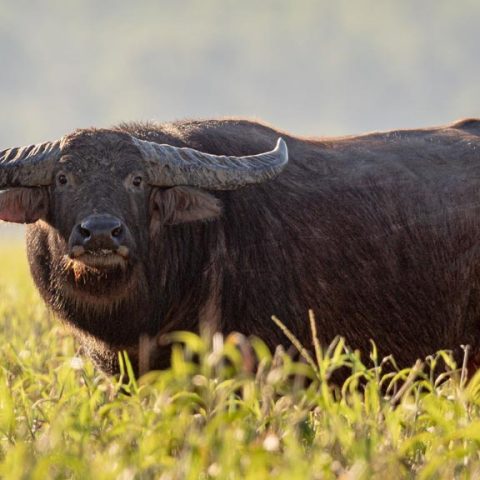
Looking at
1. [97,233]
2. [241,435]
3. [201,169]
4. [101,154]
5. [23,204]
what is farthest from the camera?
[23,204]

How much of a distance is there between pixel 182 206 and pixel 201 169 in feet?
0.91

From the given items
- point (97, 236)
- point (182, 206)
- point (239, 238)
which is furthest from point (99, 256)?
point (239, 238)

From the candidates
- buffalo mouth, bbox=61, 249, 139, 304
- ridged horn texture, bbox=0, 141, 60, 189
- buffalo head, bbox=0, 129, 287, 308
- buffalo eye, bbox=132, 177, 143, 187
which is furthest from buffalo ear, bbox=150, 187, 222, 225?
ridged horn texture, bbox=0, 141, 60, 189

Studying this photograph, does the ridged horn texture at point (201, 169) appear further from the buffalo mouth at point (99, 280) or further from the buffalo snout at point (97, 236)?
the buffalo snout at point (97, 236)

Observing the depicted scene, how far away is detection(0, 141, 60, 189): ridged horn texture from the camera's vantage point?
6.49 meters

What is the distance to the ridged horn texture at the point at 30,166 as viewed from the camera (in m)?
6.49

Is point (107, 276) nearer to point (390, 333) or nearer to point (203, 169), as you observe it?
point (203, 169)

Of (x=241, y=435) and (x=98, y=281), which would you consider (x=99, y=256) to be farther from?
(x=241, y=435)

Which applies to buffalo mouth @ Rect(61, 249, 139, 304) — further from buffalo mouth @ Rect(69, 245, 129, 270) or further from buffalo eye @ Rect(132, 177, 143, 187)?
buffalo eye @ Rect(132, 177, 143, 187)

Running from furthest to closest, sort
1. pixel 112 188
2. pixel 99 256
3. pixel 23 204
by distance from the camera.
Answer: pixel 23 204 < pixel 112 188 < pixel 99 256

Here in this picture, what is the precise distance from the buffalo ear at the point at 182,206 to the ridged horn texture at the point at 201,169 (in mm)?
83

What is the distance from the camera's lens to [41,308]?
11.0 m

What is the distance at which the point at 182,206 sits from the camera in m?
6.66

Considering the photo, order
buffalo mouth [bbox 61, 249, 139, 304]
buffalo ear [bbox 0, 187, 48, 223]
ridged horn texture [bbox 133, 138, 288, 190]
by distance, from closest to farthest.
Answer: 1. buffalo mouth [bbox 61, 249, 139, 304]
2. ridged horn texture [bbox 133, 138, 288, 190]
3. buffalo ear [bbox 0, 187, 48, 223]
